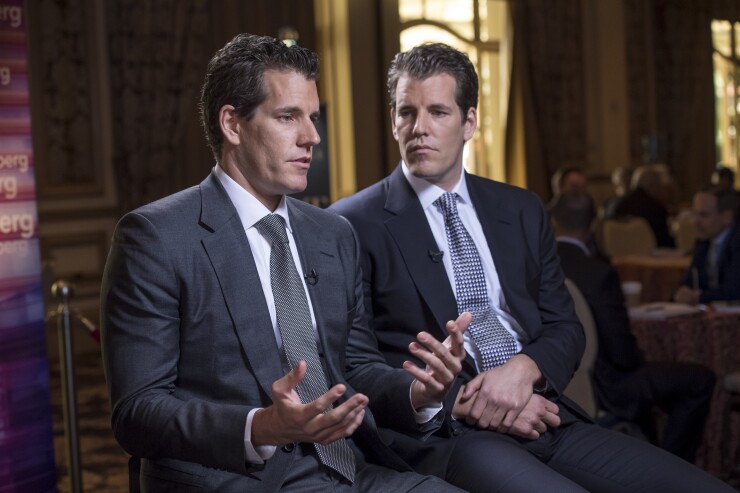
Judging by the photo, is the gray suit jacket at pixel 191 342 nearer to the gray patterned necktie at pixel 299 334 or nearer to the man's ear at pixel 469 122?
the gray patterned necktie at pixel 299 334

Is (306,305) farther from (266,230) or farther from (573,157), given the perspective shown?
(573,157)

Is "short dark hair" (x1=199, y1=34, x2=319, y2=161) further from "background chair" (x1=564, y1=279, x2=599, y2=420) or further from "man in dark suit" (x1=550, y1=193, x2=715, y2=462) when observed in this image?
"man in dark suit" (x1=550, y1=193, x2=715, y2=462)

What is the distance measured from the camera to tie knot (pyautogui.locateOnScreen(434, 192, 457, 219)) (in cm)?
264

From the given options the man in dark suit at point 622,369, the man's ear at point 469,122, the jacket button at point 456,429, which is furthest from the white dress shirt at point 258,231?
the man in dark suit at point 622,369

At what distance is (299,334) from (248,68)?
53cm

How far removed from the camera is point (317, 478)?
198cm

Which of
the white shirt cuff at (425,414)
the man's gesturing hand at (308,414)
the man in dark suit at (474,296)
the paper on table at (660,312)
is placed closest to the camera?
the man's gesturing hand at (308,414)

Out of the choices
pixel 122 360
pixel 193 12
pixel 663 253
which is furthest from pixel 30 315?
pixel 193 12

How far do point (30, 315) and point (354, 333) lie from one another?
987 mm

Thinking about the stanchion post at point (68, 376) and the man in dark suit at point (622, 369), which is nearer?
the stanchion post at point (68, 376)

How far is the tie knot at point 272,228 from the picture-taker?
6.82 feet

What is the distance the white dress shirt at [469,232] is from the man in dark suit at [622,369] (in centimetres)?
141

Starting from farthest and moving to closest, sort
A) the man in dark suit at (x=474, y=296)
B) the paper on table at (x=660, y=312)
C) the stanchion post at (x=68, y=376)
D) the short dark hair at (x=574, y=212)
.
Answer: the paper on table at (x=660, y=312) < the short dark hair at (x=574, y=212) < the stanchion post at (x=68, y=376) < the man in dark suit at (x=474, y=296)

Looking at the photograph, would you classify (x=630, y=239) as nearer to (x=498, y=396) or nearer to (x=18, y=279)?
(x=498, y=396)
